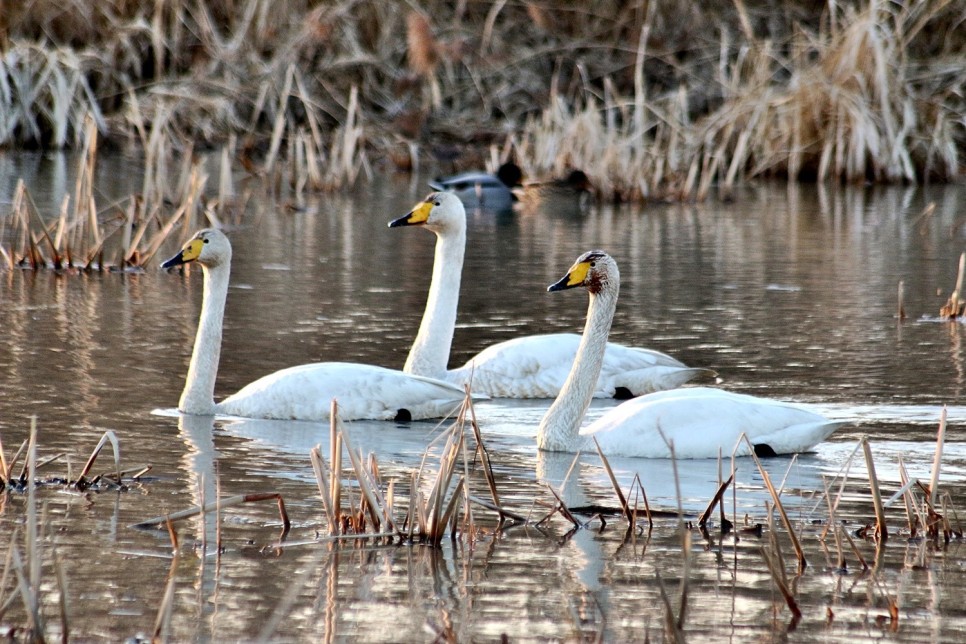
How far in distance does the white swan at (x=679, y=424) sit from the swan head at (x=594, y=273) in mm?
21

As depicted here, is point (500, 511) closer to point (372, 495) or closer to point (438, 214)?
point (372, 495)

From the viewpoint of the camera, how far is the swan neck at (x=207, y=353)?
25.9 ft

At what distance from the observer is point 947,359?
923 cm

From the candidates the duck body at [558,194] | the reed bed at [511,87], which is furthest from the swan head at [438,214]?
the reed bed at [511,87]

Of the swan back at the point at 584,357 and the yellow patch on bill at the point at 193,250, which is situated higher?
the yellow patch on bill at the point at 193,250

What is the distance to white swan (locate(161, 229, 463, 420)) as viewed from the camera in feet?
25.6

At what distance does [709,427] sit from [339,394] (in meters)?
1.86

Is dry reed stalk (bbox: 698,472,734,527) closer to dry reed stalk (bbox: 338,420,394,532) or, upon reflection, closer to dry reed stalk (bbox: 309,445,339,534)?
dry reed stalk (bbox: 338,420,394,532)

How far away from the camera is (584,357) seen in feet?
23.8

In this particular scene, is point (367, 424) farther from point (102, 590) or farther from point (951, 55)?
point (951, 55)

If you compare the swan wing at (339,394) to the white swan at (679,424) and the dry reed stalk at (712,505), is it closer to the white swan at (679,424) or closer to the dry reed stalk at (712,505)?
the white swan at (679,424)

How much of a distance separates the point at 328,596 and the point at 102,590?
624mm

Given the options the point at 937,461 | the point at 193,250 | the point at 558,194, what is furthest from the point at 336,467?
the point at 558,194

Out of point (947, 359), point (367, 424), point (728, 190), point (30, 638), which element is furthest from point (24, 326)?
point (728, 190)
